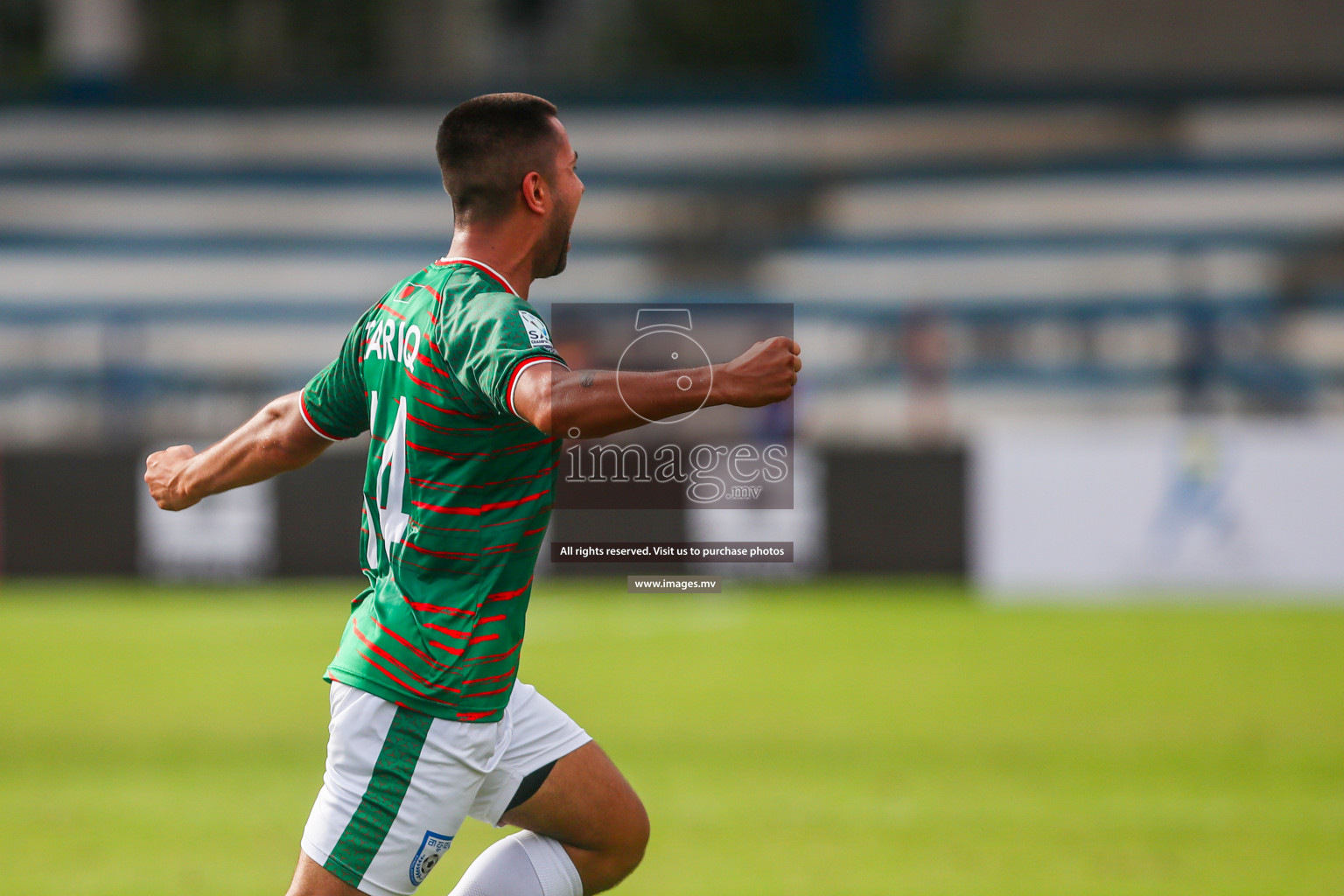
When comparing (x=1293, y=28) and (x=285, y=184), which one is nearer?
(x=285, y=184)

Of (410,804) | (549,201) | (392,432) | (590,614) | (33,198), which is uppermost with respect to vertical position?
(33,198)

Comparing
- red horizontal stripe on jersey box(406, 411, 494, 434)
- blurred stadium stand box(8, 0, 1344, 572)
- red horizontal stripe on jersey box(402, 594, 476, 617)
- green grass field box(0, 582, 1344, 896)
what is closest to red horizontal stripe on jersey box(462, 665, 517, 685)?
red horizontal stripe on jersey box(402, 594, 476, 617)

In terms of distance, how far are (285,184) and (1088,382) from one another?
12382mm

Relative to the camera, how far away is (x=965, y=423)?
17344mm

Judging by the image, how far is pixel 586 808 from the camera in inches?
117

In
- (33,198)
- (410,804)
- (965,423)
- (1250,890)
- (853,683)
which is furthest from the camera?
(33,198)

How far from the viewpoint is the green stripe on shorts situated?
260cm

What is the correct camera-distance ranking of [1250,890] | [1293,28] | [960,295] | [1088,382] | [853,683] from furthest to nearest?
[1293,28], [960,295], [1088,382], [853,683], [1250,890]

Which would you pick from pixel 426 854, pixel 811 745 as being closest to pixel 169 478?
pixel 426 854

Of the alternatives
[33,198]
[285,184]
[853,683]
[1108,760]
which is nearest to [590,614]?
[853,683]

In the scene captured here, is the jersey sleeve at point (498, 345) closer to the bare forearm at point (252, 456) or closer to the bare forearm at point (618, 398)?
the bare forearm at point (618, 398)

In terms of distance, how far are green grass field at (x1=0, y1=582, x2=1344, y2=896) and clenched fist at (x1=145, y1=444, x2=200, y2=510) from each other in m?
2.06

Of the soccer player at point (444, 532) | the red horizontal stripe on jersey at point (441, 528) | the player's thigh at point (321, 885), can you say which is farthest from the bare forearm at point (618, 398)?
the player's thigh at point (321, 885)

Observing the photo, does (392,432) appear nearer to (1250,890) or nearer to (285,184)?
(1250,890)
